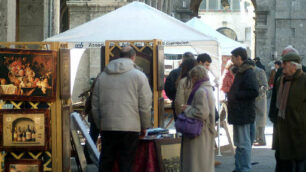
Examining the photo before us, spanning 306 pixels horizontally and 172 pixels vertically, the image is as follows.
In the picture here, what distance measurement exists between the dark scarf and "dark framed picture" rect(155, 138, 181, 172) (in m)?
1.27

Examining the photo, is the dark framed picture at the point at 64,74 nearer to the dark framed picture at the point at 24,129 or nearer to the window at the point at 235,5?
the dark framed picture at the point at 24,129

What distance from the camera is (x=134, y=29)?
11.9m

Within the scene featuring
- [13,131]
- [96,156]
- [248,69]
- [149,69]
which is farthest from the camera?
[149,69]

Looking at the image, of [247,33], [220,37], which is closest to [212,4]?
[247,33]

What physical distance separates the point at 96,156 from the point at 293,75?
8.80 feet

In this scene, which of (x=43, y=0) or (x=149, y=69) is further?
(x=43, y=0)

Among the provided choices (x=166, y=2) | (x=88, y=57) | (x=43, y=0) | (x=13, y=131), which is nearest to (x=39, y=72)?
(x=13, y=131)

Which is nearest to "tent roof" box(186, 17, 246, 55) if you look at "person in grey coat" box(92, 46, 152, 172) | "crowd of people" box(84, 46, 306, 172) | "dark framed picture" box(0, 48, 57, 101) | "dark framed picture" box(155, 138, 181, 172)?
"crowd of people" box(84, 46, 306, 172)

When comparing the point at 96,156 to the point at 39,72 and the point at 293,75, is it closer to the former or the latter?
the point at 39,72

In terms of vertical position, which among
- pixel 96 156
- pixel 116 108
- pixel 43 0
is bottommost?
pixel 96 156

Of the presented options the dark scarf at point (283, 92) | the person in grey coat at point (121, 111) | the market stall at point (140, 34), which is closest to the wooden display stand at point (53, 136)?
the person in grey coat at point (121, 111)

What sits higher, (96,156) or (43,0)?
(43,0)

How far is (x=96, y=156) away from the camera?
9469 mm

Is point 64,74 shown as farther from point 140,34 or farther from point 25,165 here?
point 140,34
